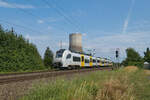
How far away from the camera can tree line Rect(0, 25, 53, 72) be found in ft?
64.3

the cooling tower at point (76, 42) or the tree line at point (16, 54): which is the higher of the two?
the cooling tower at point (76, 42)

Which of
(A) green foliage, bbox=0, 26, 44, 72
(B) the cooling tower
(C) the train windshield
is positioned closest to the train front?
(C) the train windshield

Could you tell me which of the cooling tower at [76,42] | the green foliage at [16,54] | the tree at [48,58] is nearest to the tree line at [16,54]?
the green foliage at [16,54]

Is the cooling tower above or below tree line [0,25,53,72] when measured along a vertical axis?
above

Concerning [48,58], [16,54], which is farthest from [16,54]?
[48,58]

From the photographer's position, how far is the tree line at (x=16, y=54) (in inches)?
772

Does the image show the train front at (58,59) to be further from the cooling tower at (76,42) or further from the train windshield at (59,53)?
the cooling tower at (76,42)

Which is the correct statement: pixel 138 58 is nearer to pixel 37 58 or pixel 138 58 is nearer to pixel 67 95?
pixel 37 58

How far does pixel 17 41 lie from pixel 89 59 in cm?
1519

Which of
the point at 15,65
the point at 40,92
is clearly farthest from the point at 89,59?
the point at 40,92

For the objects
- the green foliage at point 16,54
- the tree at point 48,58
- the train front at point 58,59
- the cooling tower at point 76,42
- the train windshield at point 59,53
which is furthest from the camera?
the cooling tower at point 76,42

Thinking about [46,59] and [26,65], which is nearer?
[26,65]

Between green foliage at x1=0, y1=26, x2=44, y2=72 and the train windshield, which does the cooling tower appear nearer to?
green foliage at x1=0, y1=26, x2=44, y2=72

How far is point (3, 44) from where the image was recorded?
64.8 feet
